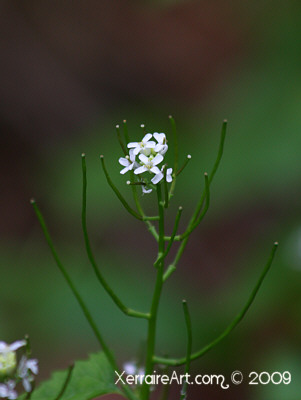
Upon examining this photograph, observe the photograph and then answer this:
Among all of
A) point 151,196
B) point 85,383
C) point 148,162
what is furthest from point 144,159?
point 151,196

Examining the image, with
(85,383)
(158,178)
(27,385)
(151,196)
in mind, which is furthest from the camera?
(151,196)

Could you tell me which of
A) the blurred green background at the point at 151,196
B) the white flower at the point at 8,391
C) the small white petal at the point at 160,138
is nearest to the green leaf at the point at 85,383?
the white flower at the point at 8,391

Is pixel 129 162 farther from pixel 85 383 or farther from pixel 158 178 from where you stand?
pixel 85 383

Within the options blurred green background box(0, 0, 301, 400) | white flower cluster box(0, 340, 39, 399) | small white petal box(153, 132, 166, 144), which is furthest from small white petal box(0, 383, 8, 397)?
blurred green background box(0, 0, 301, 400)

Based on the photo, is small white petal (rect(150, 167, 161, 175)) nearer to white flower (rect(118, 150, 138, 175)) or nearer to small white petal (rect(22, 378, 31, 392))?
white flower (rect(118, 150, 138, 175))

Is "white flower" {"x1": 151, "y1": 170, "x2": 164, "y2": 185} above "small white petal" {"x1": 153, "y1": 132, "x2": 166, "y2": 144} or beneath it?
beneath

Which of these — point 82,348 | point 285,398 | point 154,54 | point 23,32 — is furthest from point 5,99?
point 285,398

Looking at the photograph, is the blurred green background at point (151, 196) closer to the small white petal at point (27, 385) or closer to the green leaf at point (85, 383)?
the green leaf at point (85, 383)
